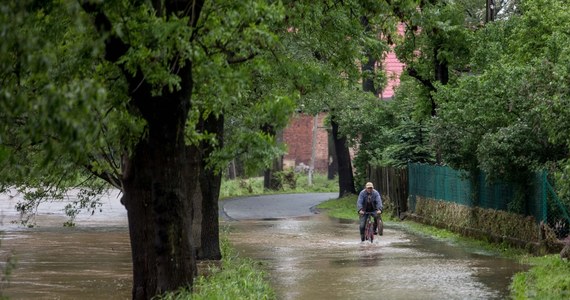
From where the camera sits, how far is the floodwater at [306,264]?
17234 mm

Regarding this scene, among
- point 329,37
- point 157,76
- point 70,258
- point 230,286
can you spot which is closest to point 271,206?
point 70,258

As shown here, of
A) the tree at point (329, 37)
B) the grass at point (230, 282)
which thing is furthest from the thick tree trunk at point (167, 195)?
the tree at point (329, 37)

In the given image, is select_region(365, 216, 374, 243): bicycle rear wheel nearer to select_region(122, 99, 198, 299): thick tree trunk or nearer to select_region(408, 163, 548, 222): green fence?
select_region(408, 163, 548, 222): green fence

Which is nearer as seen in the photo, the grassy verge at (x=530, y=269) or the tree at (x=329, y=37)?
the grassy verge at (x=530, y=269)

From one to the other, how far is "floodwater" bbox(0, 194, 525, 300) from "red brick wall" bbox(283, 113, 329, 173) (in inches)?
1490

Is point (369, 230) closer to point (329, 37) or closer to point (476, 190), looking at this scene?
point (476, 190)

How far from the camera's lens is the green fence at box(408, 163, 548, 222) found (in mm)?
22422

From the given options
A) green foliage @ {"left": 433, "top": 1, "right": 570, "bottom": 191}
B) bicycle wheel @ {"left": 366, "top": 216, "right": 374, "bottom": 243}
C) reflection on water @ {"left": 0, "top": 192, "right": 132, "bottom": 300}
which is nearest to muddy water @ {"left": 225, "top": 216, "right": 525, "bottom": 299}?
bicycle wheel @ {"left": 366, "top": 216, "right": 374, "bottom": 243}

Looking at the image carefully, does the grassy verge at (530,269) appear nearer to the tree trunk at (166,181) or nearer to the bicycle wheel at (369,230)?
the bicycle wheel at (369,230)

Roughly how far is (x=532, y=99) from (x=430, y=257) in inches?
180

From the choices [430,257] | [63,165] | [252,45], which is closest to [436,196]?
[430,257]

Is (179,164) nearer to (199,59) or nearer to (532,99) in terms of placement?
(199,59)

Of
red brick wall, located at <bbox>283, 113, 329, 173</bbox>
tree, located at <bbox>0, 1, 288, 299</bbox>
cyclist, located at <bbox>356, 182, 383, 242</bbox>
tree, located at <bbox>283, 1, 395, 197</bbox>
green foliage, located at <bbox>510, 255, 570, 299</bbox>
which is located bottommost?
green foliage, located at <bbox>510, 255, 570, 299</bbox>

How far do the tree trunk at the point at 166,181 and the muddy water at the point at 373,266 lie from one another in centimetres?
321
